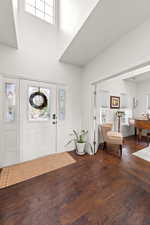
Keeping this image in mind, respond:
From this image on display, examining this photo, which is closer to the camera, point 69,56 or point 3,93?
point 3,93

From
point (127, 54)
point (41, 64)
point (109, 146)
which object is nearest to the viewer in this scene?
point (127, 54)

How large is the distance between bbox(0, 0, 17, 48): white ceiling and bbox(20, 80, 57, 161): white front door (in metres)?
0.82

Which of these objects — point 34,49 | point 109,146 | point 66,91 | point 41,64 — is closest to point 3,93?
point 41,64

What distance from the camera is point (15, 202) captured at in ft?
4.68

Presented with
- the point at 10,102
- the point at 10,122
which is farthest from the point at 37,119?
the point at 10,102

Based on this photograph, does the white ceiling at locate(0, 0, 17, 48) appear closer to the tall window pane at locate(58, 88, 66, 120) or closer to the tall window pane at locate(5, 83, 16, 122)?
the tall window pane at locate(5, 83, 16, 122)

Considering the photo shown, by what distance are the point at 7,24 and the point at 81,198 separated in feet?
9.83

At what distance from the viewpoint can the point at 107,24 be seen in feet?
5.52

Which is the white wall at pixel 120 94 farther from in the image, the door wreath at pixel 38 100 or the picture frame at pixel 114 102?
the door wreath at pixel 38 100

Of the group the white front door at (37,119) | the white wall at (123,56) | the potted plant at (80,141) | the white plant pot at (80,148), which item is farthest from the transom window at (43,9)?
the white plant pot at (80,148)

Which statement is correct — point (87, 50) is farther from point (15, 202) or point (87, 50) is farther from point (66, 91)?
point (15, 202)

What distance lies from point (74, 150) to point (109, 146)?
1.27 metres

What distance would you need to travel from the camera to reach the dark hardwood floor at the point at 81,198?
47.8 inches

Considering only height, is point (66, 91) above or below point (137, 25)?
below
